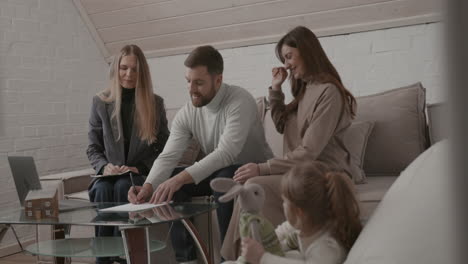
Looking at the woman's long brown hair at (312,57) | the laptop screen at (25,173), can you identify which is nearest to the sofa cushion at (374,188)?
the woman's long brown hair at (312,57)

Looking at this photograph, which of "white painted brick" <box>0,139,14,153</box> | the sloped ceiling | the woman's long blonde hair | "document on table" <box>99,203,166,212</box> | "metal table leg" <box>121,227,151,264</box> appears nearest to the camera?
"metal table leg" <box>121,227,151,264</box>

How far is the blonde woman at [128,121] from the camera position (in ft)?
9.80

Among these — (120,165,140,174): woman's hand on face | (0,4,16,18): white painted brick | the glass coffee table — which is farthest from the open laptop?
(0,4,16,18): white painted brick

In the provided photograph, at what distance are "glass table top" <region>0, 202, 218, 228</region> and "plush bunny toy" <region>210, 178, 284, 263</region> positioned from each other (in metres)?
0.62

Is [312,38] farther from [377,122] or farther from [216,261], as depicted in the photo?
[216,261]

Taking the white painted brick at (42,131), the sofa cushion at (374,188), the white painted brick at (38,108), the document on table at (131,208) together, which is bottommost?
the document on table at (131,208)

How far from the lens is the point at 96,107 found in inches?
123

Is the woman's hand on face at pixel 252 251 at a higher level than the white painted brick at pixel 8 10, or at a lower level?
lower

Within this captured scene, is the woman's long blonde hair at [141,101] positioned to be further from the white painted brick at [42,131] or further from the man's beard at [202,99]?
the white painted brick at [42,131]

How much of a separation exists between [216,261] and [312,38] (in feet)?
3.67

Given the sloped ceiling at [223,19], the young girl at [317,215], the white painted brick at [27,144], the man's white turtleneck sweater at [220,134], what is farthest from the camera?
the white painted brick at [27,144]

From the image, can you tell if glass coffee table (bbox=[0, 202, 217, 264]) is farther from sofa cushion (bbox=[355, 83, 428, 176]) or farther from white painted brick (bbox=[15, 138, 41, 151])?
white painted brick (bbox=[15, 138, 41, 151])

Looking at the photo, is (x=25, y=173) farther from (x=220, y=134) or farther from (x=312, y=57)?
(x=312, y=57)

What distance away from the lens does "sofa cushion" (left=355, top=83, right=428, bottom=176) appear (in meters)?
2.67
